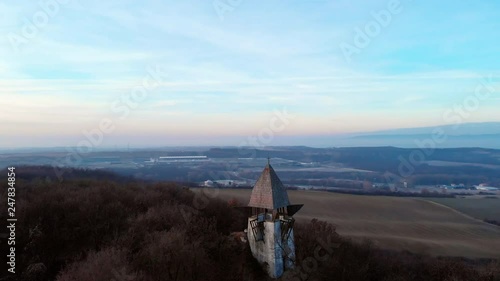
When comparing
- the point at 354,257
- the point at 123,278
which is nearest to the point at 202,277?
the point at 123,278

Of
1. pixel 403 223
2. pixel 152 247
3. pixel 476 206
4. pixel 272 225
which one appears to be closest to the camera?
pixel 152 247

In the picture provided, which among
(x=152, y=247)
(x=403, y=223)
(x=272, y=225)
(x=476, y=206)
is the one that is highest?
(x=272, y=225)

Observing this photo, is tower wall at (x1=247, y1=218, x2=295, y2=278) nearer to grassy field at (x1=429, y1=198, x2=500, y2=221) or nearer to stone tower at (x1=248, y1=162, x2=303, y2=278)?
stone tower at (x1=248, y1=162, x2=303, y2=278)

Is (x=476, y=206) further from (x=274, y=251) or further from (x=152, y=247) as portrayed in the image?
(x=152, y=247)

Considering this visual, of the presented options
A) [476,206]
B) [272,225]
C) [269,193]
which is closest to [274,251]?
[272,225]

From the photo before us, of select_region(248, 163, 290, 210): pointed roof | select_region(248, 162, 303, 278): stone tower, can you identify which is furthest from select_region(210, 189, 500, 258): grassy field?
select_region(248, 163, 290, 210): pointed roof

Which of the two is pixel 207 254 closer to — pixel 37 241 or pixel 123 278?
pixel 123 278
